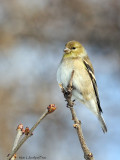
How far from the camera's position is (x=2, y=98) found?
5.34 meters

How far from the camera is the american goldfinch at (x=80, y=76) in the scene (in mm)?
2699

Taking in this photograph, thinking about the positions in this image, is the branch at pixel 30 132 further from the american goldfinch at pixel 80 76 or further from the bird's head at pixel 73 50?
the bird's head at pixel 73 50

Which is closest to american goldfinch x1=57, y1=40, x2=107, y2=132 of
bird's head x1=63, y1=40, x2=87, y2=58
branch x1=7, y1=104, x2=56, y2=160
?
bird's head x1=63, y1=40, x2=87, y2=58

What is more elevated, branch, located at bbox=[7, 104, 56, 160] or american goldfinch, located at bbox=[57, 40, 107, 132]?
american goldfinch, located at bbox=[57, 40, 107, 132]

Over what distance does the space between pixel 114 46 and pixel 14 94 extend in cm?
205

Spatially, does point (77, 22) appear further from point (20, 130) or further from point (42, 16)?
point (20, 130)

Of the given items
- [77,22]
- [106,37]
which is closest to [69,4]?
[77,22]

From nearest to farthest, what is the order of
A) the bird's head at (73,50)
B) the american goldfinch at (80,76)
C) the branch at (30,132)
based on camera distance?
the branch at (30,132)
the american goldfinch at (80,76)
the bird's head at (73,50)

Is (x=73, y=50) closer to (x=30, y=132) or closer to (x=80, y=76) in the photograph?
(x=80, y=76)

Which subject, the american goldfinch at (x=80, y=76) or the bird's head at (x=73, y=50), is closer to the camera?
the american goldfinch at (x=80, y=76)

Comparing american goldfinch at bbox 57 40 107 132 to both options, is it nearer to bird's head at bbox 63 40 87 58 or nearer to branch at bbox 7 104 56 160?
bird's head at bbox 63 40 87 58

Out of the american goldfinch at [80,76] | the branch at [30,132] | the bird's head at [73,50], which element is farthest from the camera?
the bird's head at [73,50]

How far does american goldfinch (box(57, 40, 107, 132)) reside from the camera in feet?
8.86

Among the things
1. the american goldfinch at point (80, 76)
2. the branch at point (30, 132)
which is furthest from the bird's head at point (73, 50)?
the branch at point (30, 132)
